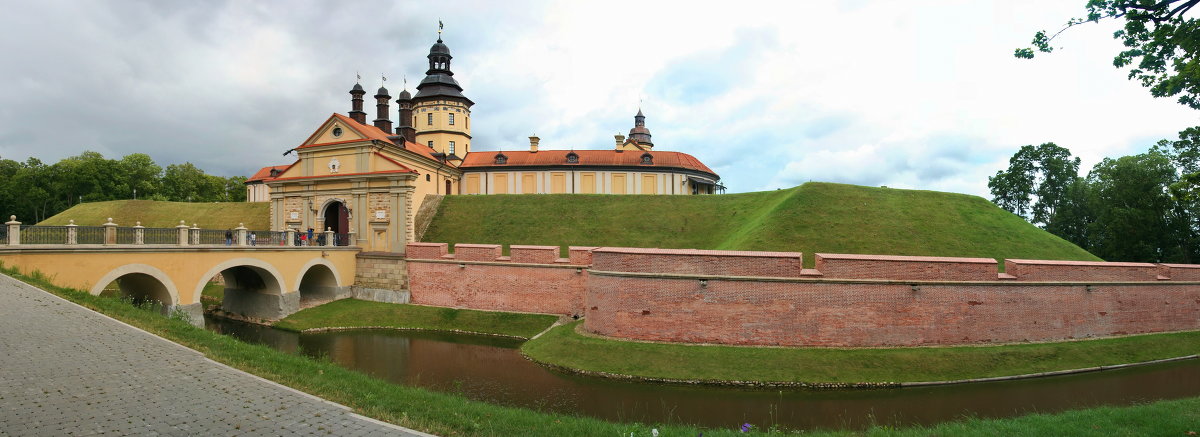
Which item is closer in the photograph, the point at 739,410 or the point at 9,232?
the point at 739,410

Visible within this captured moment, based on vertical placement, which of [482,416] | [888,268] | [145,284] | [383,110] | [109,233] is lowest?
[482,416]

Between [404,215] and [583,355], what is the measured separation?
16.0 metres

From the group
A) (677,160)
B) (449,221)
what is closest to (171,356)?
(449,221)

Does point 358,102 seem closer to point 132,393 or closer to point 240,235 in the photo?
point 240,235

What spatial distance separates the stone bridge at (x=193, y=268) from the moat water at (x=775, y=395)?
23.6 feet

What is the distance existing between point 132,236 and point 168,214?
27.1 metres

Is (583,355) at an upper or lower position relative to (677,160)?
lower

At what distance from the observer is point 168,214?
3725cm

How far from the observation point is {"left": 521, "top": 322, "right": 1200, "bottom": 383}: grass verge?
42.3 feet

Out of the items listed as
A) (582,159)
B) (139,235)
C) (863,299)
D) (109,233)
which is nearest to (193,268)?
(139,235)

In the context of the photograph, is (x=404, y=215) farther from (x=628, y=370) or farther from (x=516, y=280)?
(x=628, y=370)

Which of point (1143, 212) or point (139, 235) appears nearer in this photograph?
point (139, 235)

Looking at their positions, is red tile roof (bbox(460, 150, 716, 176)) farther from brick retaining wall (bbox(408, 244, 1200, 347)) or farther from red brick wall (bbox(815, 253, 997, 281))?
red brick wall (bbox(815, 253, 997, 281))

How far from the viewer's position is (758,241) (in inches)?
808
